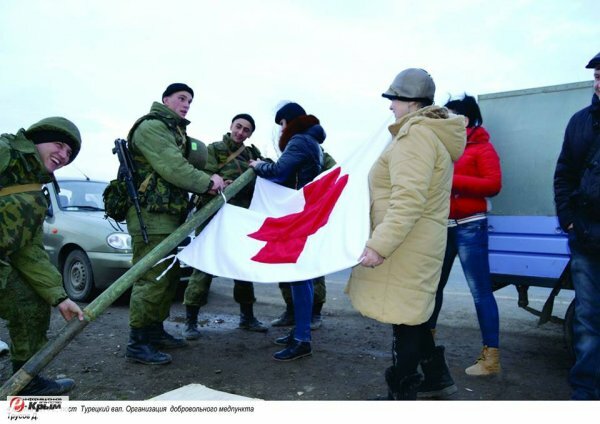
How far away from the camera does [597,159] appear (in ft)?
9.62

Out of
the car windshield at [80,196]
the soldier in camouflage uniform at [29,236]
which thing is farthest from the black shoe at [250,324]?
the car windshield at [80,196]

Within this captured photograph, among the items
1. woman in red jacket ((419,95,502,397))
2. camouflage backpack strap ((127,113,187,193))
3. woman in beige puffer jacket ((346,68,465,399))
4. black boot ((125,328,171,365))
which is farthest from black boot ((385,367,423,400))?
camouflage backpack strap ((127,113,187,193))

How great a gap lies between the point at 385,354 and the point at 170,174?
87.4 inches

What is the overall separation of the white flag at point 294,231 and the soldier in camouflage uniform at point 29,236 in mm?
995

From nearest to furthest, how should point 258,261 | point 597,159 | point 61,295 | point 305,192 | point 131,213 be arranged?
point 597,159, point 61,295, point 258,261, point 305,192, point 131,213

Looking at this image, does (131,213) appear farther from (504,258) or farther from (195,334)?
(504,258)

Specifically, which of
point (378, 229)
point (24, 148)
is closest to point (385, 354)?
point (378, 229)

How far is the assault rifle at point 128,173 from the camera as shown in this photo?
4105 mm

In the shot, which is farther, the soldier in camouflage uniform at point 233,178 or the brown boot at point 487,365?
the soldier in camouflage uniform at point 233,178

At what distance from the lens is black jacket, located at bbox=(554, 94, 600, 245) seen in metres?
3.06

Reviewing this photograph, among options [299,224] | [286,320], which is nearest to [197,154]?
[299,224]

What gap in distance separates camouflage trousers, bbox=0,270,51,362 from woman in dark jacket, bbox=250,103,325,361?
173 centimetres

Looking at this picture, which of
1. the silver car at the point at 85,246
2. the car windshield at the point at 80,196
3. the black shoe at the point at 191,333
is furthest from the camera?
the car windshield at the point at 80,196

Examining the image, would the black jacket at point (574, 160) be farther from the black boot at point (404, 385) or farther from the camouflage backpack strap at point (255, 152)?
the camouflage backpack strap at point (255, 152)
